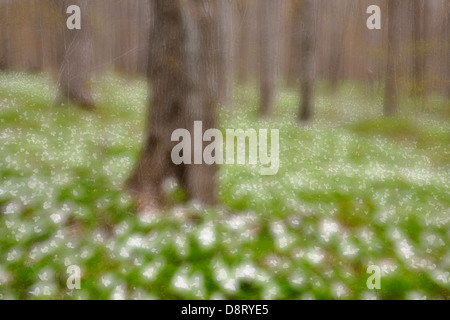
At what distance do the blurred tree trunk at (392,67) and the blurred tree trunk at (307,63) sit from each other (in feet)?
14.7

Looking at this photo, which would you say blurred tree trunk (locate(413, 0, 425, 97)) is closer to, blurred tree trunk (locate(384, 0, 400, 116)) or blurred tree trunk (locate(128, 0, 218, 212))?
blurred tree trunk (locate(384, 0, 400, 116))

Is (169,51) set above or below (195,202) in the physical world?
above

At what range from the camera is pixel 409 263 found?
653cm

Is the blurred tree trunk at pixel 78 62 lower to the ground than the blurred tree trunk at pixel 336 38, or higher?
lower

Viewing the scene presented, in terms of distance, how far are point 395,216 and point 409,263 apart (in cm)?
159

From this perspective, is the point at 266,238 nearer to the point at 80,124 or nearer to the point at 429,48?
the point at 80,124

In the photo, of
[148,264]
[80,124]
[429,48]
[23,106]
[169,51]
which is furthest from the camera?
[429,48]

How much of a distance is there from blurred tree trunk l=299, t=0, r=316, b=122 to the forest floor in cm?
424

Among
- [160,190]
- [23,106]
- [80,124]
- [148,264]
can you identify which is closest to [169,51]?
[160,190]

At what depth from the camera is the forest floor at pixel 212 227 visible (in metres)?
5.55

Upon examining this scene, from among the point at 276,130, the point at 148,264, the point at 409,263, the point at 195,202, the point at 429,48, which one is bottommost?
the point at 409,263

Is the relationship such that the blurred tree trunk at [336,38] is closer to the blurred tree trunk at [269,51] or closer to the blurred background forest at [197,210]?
the blurred tree trunk at [269,51]

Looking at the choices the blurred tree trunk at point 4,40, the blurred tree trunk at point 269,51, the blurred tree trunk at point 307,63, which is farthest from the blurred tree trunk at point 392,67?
the blurred tree trunk at point 4,40

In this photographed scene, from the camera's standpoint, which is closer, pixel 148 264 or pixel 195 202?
pixel 148 264
